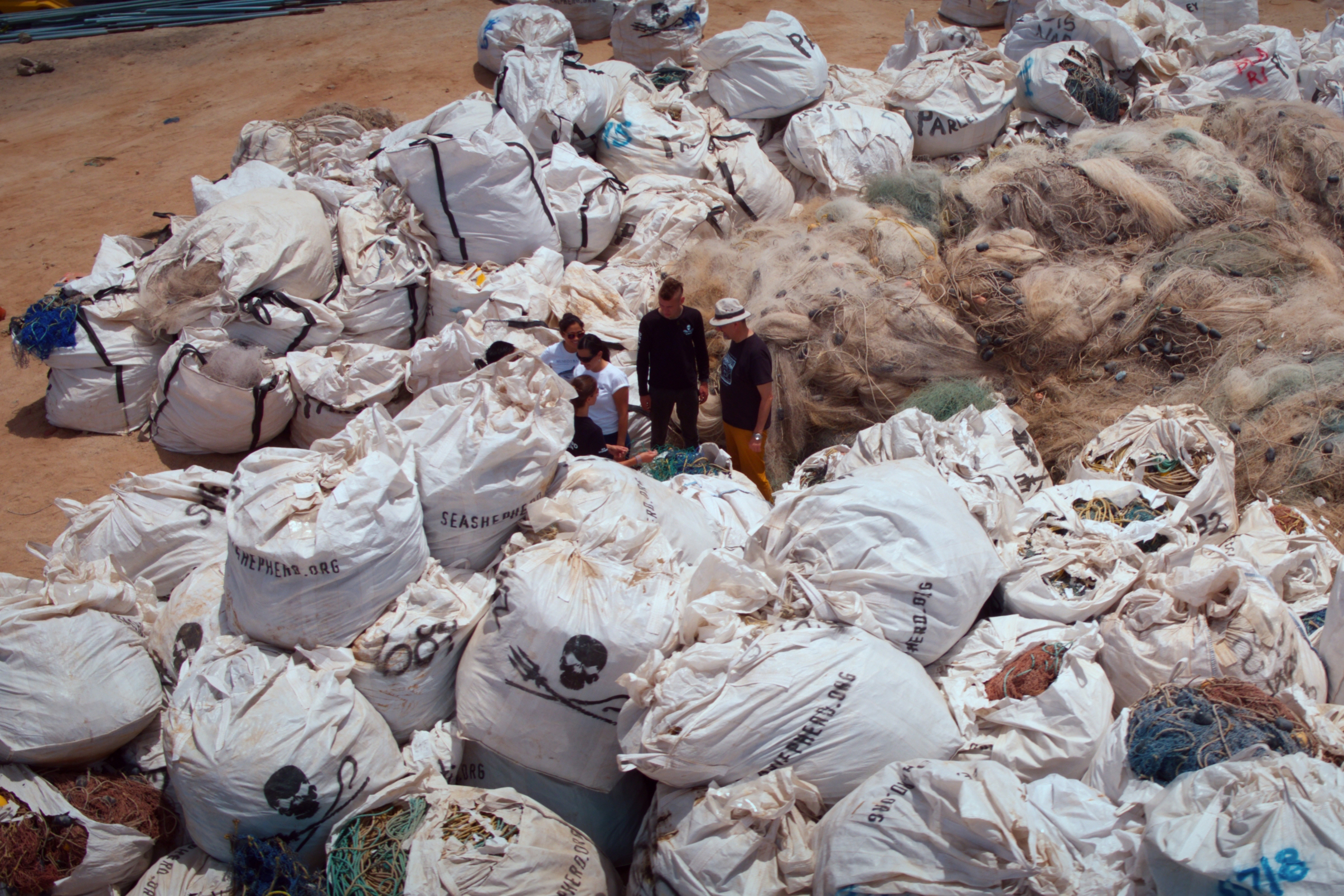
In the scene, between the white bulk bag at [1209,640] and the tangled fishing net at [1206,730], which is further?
the white bulk bag at [1209,640]

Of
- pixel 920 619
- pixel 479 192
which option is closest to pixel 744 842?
pixel 920 619

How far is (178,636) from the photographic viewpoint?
8.93ft

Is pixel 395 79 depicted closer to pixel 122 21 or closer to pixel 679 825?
pixel 122 21

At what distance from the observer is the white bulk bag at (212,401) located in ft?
12.9

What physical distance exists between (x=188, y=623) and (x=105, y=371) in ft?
6.83

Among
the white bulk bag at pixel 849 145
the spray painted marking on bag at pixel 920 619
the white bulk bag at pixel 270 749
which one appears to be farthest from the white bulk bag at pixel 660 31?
the white bulk bag at pixel 270 749

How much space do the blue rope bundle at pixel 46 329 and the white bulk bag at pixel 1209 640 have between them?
447cm

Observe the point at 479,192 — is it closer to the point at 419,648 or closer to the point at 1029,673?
the point at 419,648

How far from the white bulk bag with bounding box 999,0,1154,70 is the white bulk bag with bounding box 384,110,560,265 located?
4185mm

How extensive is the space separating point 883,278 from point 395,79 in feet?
19.2

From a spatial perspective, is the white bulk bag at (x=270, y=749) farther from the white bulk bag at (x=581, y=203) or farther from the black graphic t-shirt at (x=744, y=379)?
the white bulk bag at (x=581, y=203)

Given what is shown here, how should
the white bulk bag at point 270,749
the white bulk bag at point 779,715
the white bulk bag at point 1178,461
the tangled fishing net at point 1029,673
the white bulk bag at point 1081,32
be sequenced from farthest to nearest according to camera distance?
1. the white bulk bag at point 1081,32
2. the white bulk bag at point 1178,461
3. the tangled fishing net at point 1029,673
4. the white bulk bag at point 270,749
5. the white bulk bag at point 779,715

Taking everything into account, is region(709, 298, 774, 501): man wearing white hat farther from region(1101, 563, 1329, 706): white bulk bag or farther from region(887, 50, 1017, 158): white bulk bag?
region(887, 50, 1017, 158): white bulk bag

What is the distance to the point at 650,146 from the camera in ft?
17.5
